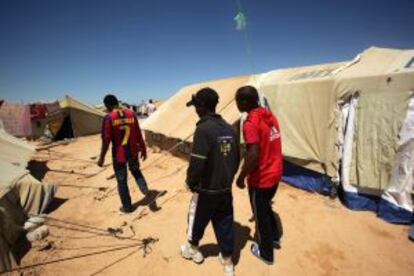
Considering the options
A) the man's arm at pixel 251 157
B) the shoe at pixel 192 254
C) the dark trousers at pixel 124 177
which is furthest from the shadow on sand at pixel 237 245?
the dark trousers at pixel 124 177

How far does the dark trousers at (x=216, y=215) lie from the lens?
2.62m

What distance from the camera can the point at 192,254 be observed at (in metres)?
3.17

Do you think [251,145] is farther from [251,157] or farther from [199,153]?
[199,153]

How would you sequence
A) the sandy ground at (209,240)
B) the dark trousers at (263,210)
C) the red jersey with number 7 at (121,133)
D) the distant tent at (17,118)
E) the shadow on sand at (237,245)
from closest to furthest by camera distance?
the dark trousers at (263,210)
the sandy ground at (209,240)
the shadow on sand at (237,245)
the red jersey with number 7 at (121,133)
the distant tent at (17,118)

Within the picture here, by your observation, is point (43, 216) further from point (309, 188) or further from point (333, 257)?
point (309, 188)

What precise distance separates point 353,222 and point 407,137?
1.53 metres

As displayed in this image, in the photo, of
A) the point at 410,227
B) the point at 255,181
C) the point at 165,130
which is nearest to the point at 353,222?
the point at 410,227

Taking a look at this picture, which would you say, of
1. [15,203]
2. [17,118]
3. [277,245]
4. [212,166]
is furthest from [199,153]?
[17,118]

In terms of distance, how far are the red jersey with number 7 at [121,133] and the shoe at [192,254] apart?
1869mm

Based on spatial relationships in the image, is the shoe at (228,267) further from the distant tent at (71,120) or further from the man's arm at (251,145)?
the distant tent at (71,120)

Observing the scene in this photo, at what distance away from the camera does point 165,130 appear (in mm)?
8141

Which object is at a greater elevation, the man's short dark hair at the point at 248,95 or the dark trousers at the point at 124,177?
the man's short dark hair at the point at 248,95

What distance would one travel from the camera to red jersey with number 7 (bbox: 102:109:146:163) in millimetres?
4016

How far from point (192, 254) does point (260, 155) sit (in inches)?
62.7
